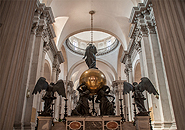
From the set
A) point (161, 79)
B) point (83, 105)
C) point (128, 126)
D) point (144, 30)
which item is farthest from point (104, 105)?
point (144, 30)

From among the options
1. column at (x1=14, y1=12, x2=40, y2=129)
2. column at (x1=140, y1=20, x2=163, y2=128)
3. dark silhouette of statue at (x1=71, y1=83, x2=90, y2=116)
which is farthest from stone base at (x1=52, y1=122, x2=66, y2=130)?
column at (x1=140, y1=20, x2=163, y2=128)

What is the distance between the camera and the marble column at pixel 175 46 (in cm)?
322

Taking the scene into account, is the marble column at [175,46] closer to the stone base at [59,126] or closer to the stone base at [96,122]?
the stone base at [96,122]

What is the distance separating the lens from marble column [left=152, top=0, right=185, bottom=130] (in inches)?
127

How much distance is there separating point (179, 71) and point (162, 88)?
426 centimetres

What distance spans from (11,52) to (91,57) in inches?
232

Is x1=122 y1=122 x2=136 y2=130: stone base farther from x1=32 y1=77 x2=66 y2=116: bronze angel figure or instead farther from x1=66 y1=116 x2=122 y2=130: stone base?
x1=32 y1=77 x2=66 y2=116: bronze angel figure

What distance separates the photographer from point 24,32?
3.75 metres

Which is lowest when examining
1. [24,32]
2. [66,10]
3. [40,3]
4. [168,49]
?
[168,49]

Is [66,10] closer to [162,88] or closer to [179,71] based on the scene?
[162,88]

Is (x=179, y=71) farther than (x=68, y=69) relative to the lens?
No

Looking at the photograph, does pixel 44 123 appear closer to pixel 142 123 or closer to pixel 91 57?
pixel 142 123

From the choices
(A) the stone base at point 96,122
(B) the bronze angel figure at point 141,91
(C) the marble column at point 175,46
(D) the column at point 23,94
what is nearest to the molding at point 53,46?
(D) the column at point 23,94

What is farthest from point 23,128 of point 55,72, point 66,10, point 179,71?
point 66,10
